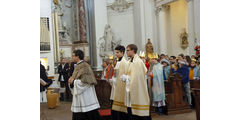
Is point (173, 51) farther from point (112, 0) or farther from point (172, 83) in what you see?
point (172, 83)

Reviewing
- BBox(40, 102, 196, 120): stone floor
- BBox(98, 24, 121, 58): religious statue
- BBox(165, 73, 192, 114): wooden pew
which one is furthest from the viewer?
BBox(98, 24, 121, 58): religious statue

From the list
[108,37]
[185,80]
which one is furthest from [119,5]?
[185,80]

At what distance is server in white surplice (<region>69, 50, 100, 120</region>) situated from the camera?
527cm

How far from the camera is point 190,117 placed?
22.5ft

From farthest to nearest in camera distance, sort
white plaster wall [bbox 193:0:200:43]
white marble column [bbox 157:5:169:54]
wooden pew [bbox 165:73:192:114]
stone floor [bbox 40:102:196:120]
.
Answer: white marble column [bbox 157:5:169:54] → white plaster wall [bbox 193:0:200:43] → wooden pew [bbox 165:73:192:114] → stone floor [bbox 40:102:196:120]

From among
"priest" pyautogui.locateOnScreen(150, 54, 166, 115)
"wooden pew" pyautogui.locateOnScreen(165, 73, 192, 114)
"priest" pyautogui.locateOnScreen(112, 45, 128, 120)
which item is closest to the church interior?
"wooden pew" pyautogui.locateOnScreen(165, 73, 192, 114)

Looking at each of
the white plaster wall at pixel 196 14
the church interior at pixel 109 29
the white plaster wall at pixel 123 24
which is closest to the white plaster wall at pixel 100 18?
the church interior at pixel 109 29

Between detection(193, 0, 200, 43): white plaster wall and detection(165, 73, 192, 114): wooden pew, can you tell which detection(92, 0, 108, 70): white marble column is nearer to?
detection(193, 0, 200, 43): white plaster wall

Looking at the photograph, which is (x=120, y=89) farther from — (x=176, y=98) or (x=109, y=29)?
(x=109, y=29)

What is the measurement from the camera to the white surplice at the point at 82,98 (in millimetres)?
5273

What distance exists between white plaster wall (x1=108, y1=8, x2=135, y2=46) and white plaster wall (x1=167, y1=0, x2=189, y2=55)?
2.53 metres

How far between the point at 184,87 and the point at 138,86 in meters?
3.70
